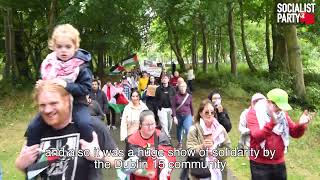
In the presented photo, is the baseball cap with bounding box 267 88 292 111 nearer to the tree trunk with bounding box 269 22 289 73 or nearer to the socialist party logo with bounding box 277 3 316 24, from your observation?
the socialist party logo with bounding box 277 3 316 24

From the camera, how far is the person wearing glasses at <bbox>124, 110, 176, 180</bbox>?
533 centimetres

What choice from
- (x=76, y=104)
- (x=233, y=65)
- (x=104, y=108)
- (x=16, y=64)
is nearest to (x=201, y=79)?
(x=233, y=65)

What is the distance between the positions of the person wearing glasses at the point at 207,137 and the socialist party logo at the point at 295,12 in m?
13.8

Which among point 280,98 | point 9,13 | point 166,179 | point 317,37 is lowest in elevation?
point 166,179

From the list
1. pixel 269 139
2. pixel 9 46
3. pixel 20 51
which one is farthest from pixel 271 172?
pixel 20 51

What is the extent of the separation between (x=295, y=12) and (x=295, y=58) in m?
1.94

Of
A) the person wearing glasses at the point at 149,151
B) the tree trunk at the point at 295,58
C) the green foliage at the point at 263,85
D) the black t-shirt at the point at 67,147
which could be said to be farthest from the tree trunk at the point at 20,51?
the black t-shirt at the point at 67,147

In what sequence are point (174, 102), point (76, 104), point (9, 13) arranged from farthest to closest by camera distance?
1. point (9, 13)
2. point (174, 102)
3. point (76, 104)

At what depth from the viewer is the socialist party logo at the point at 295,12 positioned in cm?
1880

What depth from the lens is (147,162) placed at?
5.32 metres

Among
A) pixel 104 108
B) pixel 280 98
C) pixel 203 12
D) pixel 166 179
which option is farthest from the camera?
pixel 203 12

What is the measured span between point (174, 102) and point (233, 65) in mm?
16991

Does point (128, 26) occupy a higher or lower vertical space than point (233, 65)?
higher

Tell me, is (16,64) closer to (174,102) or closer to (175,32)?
(175,32)
